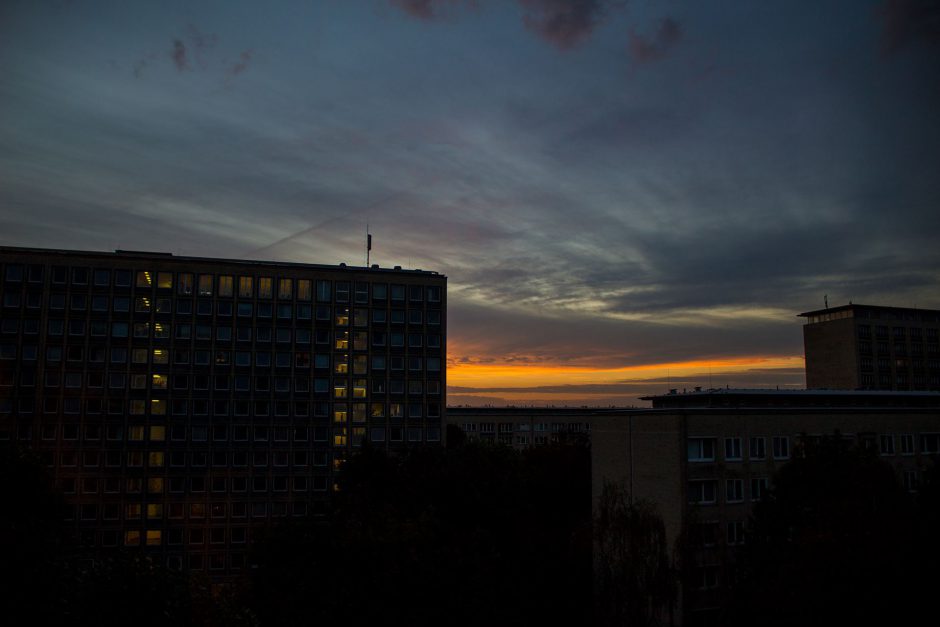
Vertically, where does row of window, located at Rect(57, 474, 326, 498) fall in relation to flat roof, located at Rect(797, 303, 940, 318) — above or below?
below

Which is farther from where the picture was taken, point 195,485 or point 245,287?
point 245,287

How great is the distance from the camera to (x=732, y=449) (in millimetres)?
54062

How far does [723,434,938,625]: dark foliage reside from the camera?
33.7 m

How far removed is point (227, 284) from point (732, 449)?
74087mm

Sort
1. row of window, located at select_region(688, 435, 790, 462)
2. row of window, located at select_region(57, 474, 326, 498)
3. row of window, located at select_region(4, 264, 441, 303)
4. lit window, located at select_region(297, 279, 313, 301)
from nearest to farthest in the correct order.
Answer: row of window, located at select_region(688, 435, 790, 462), row of window, located at select_region(57, 474, 326, 498), row of window, located at select_region(4, 264, 441, 303), lit window, located at select_region(297, 279, 313, 301)

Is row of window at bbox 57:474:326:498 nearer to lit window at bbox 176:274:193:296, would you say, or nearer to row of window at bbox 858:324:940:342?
lit window at bbox 176:274:193:296

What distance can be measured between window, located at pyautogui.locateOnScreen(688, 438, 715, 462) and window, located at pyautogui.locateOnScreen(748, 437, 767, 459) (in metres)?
3.99

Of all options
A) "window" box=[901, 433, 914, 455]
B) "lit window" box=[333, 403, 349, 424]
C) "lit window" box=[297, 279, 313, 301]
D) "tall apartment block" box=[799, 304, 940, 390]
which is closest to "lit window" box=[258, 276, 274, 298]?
"lit window" box=[297, 279, 313, 301]

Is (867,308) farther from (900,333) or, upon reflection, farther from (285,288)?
(285,288)

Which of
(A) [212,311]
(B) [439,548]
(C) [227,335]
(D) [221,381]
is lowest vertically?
(B) [439,548]

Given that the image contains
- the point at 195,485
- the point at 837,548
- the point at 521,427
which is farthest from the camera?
the point at 521,427

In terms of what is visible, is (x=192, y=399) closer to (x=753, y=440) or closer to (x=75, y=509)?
(x=75, y=509)

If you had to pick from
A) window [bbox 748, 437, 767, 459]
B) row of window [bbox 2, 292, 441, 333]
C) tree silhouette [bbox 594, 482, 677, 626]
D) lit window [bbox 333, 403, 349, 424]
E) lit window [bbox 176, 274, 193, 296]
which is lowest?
tree silhouette [bbox 594, 482, 677, 626]

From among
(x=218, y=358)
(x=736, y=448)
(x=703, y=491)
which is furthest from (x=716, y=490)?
(x=218, y=358)
